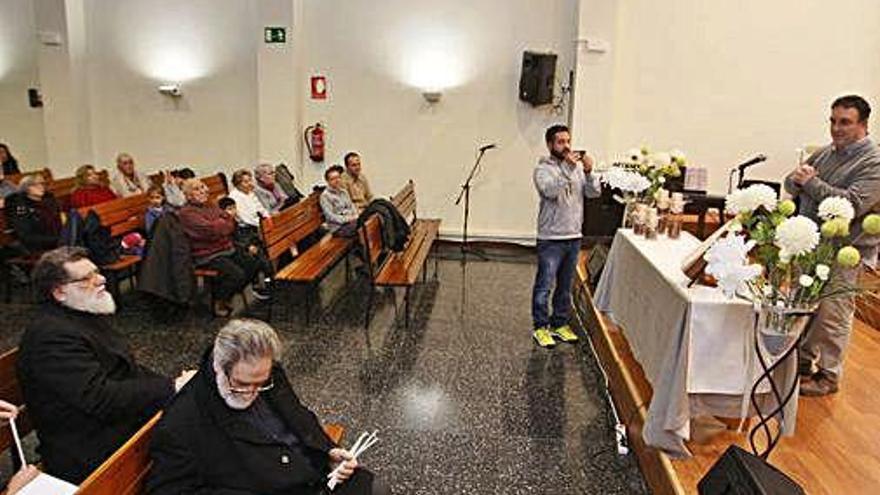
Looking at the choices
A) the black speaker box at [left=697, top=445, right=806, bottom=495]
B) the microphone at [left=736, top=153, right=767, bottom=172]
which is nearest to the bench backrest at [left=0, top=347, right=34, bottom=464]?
the black speaker box at [left=697, top=445, right=806, bottom=495]

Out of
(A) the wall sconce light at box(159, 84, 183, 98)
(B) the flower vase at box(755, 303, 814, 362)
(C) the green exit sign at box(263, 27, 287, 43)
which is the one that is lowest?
(B) the flower vase at box(755, 303, 814, 362)

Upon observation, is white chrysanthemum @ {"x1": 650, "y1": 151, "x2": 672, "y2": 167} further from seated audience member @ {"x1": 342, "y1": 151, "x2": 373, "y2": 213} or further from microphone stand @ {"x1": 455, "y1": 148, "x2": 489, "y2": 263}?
microphone stand @ {"x1": 455, "y1": 148, "x2": 489, "y2": 263}

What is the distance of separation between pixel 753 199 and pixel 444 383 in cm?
205

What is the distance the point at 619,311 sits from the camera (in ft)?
13.0

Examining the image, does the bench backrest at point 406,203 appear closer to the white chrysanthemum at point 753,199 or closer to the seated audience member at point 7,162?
the white chrysanthemum at point 753,199

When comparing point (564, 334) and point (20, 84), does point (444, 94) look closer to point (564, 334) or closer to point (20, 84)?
point (564, 334)

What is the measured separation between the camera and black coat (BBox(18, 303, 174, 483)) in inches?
83.4

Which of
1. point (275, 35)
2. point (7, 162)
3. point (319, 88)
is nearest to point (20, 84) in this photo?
point (7, 162)

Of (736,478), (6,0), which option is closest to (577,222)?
(736,478)

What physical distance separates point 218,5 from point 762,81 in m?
6.03

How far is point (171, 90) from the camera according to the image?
7824mm

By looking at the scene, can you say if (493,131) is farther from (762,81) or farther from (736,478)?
(736,478)

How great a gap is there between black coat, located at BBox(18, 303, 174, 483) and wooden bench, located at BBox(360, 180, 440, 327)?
8.07 feet

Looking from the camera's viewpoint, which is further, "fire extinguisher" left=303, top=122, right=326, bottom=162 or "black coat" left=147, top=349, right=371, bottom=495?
"fire extinguisher" left=303, top=122, right=326, bottom=162
